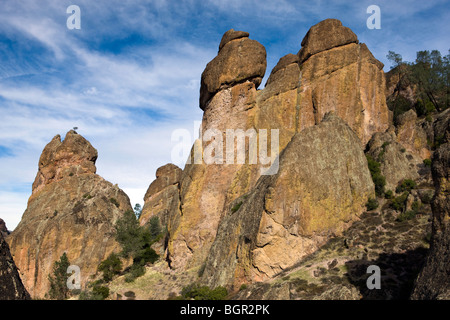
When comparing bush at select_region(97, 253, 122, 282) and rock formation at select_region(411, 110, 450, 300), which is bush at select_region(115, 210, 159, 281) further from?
rock formation at select_region(411, 110, 450, 300)

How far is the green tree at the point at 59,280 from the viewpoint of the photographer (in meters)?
60.7

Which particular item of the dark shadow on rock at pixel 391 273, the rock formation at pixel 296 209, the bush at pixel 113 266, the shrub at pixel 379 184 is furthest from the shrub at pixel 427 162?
the bush at pixel 113 266

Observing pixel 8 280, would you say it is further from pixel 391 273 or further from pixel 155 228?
pixel 155 228

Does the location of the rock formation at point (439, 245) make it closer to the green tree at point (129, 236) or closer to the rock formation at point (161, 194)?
the green tree at point (129, 236)

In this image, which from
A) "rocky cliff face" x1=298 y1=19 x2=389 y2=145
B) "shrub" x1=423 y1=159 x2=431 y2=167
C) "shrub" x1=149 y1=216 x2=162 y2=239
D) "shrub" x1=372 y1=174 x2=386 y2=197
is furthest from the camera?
"shrub" x1=149 y1=216 x2=162 y2=239

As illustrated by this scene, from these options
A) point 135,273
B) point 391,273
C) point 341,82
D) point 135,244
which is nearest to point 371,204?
point 391,273

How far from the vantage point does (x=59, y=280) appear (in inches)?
2435

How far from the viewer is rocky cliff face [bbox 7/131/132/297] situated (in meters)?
67.9

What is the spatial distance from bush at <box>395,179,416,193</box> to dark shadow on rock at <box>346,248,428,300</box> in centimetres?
1238

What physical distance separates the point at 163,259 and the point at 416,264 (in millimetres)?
36441

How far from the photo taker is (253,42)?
5862 cm

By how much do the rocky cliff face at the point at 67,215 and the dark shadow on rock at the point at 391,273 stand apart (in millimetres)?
50285

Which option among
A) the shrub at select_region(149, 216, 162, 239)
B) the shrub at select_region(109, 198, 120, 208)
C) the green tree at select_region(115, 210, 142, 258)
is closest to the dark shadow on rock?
the green tree at select_region(115, 210, 142, 258)
